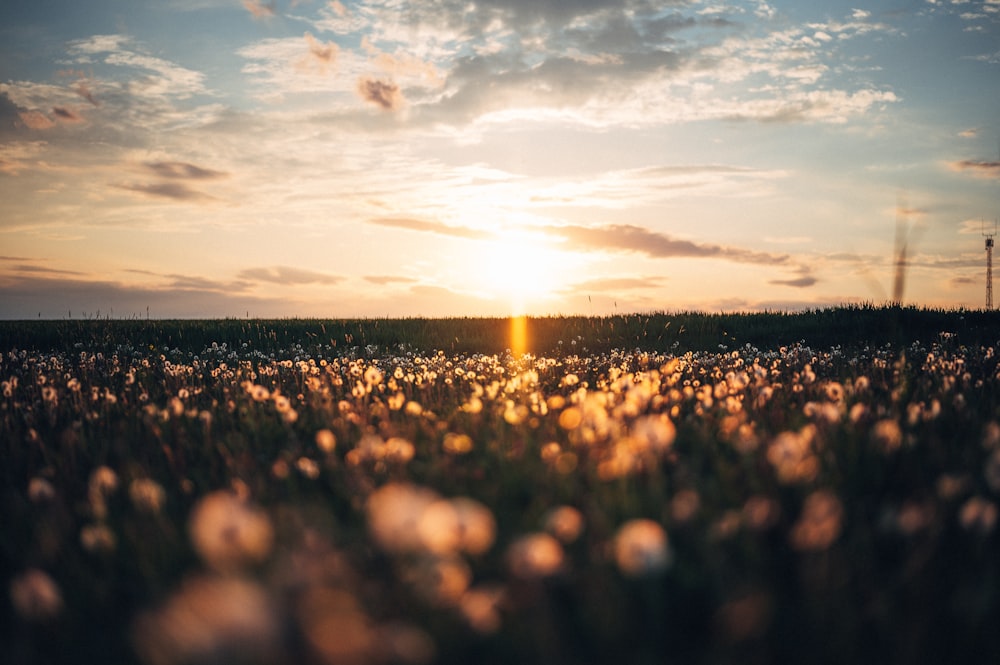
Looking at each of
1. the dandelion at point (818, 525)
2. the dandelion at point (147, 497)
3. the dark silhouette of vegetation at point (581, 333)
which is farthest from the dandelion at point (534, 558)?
the dark silhouette of vegetation at point (581, 333)

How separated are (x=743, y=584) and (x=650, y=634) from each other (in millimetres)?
359

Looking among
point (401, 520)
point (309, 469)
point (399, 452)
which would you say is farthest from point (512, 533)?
point (309, 469)

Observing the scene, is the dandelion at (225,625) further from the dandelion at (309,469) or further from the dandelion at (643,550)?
→ the dandelion at (309,469)

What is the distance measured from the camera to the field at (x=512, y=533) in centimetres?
176

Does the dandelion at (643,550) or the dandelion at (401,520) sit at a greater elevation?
the dandelion at (401,520)

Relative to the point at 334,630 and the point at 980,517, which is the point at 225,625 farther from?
the point at 980,517

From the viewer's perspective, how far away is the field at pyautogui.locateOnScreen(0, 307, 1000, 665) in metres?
1.76

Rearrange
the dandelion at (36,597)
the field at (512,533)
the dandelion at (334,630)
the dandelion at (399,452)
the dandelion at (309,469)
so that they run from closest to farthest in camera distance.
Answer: the dandelion at (334,630)
the field at (512,533)
the dandelion at (36,597)
the dandelion at (399,452)
the dandelion at (309,469)

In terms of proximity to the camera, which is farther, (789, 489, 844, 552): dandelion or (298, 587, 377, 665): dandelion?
(789, 489, 844, 552): dandelion

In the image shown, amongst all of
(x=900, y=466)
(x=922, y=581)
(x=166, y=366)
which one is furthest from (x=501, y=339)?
(x=922, y=581)

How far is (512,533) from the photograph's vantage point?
2.69m

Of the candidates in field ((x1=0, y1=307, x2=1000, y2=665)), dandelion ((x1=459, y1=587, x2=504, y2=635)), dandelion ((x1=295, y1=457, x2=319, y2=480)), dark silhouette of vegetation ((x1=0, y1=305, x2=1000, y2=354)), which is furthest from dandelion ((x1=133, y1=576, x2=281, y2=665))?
dark silhouette of vegetation ((x1=0, y1=305, x2=1000, y2=354))

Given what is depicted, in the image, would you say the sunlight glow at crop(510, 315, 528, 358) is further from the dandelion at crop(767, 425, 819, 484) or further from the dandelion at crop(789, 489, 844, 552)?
the dandelion at crop(789, 489, 844, 552)

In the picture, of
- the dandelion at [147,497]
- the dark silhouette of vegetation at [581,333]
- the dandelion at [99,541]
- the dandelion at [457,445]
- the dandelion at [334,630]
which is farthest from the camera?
the dark silhouette of vegetation at [581,333]
